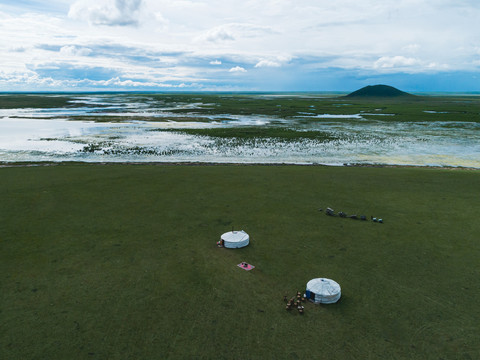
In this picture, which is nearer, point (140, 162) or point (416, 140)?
point (140, 162)

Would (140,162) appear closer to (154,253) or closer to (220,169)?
(220,169)

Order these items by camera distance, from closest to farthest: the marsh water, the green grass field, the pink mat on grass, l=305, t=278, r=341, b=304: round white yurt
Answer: the green grass field
l=305, t=278, r=341, b=304: round white yurt
the pink mat on grass
the marsh water

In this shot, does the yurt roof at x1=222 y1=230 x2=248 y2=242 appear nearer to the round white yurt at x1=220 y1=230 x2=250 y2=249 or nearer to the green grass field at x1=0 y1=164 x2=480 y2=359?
the round white yurt at x1=220 y1=230 x2=250 y2=249

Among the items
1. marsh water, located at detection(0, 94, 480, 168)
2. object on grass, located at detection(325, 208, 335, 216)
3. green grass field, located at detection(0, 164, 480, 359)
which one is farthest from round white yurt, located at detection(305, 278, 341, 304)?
marsh water, located at detection(0, 94, 480, 168)

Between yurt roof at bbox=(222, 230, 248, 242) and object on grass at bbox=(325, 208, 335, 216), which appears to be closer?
yurt roof at bbox=(222, 230, 248, 242)

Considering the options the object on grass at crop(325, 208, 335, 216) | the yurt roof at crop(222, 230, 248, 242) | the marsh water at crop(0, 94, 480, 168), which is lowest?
the marsh water at crop(0, 94, 480, 168)

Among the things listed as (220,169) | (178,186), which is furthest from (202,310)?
(220,169)

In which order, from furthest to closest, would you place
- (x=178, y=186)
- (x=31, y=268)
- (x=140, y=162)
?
(x=140, y=162)
(x=178, y=186)
(x=31, y=268)

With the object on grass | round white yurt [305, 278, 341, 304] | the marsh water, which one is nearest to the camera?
round white yurt [305, 278, 341, 304]
